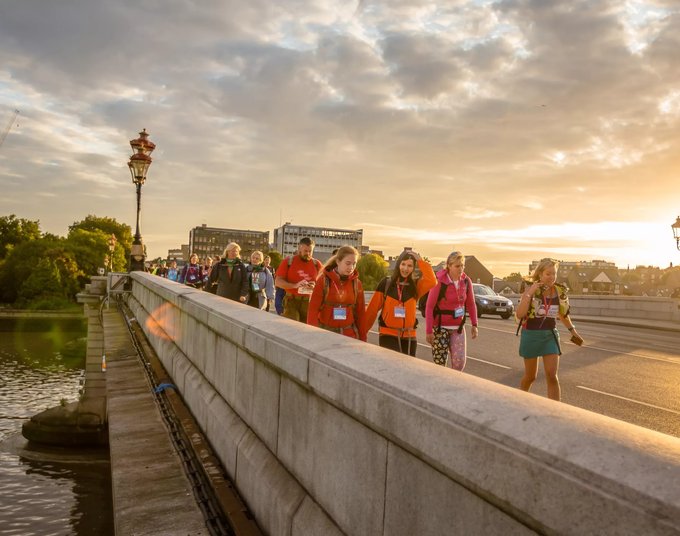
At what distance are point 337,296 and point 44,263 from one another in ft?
288

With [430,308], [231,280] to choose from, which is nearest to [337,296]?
[430,308]

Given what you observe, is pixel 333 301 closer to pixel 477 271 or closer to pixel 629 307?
pixel 629 307

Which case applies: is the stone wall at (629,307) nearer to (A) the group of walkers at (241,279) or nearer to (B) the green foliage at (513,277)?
(A) the group of walkers at (241,279)

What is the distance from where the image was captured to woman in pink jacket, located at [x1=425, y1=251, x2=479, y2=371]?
7051 millimetres

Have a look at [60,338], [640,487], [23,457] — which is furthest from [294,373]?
[60,338]

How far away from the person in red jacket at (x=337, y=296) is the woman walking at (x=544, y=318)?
2.00 meters

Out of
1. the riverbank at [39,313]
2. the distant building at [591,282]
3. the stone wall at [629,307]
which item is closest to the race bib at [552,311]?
the distant building at [591,282]

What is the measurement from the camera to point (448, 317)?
23.2 ft

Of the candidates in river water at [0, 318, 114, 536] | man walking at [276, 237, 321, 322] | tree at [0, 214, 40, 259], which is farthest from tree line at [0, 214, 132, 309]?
man walking at [276, 237, 321, 322]

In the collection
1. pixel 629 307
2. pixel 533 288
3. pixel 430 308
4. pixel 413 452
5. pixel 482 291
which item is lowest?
pixel 629 307

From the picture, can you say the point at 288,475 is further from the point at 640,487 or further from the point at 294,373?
the point at 640,487

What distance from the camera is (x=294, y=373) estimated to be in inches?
117

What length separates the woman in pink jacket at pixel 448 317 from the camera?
23.1ft

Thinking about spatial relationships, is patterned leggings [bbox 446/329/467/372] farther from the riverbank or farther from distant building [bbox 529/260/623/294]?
the riverbank
